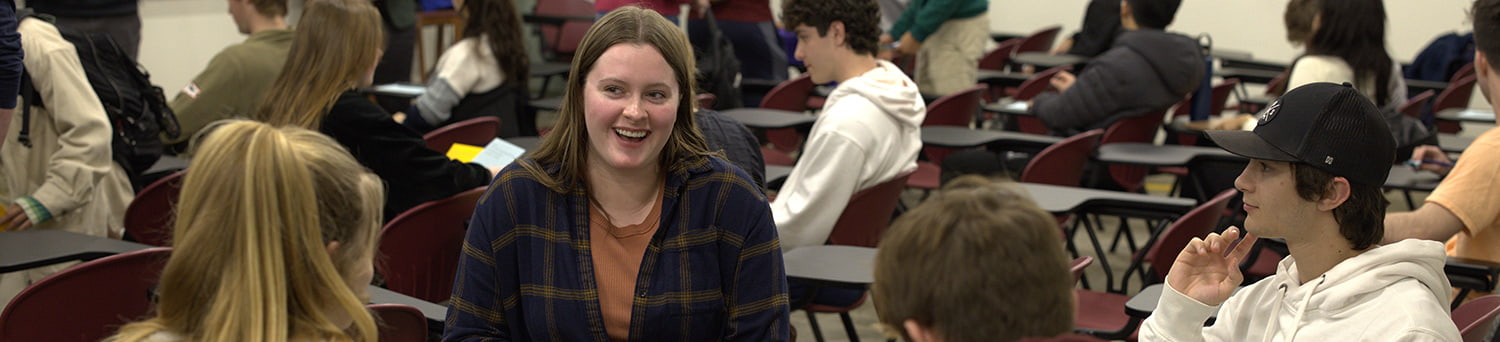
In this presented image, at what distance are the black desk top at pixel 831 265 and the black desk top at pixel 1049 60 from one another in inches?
168

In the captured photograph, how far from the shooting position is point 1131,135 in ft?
15.6

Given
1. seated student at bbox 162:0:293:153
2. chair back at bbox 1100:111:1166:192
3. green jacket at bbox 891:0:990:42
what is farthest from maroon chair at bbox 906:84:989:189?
seated student at bbox 162:0:293:153

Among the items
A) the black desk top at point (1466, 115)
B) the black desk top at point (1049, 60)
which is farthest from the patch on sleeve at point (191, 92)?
the black desk top at point (1466, 115)

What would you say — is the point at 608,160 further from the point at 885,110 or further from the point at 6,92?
the point at 6,92

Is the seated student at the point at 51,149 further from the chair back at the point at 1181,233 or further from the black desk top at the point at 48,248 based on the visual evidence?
the chair back at the point at 1181,233

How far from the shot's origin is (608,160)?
2055 mm

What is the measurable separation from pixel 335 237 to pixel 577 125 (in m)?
0.56

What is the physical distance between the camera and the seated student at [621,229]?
6.70 feet

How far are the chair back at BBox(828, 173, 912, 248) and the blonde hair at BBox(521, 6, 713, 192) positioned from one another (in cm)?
111

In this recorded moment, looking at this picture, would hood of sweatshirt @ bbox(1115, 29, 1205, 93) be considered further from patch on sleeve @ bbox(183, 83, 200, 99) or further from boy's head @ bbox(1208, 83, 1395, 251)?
patch on sleeve @ bbox(183, 83, 200, 99)

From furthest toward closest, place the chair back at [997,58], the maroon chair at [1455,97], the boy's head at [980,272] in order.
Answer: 1. the chair back at [997,58]
2. the maroon chair at [1455,97]
3. the boy's head at [980,272]

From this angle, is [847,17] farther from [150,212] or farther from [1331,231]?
[150,212]

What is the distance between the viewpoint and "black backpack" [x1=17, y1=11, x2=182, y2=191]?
3273mm

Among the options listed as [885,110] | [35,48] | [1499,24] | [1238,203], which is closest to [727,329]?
[885,110]
